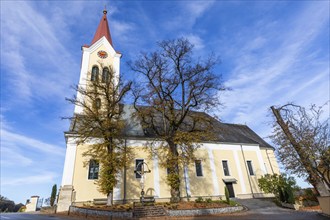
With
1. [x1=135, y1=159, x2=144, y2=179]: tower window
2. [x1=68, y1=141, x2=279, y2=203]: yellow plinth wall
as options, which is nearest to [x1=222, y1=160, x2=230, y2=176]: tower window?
[x1=68, y1=141, x2=279, y2=203]: yellow plinth wall

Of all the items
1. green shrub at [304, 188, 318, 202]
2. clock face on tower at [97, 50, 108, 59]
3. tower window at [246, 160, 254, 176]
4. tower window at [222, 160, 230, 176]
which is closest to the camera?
green shrub at [304, 188, 318, 202]

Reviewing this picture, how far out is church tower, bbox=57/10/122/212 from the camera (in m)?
17.2

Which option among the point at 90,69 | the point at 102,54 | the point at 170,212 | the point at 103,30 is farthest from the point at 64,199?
the point at 103,30

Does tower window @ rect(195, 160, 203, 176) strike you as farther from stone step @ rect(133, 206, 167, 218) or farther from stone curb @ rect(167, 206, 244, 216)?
stone step @ rect(133, 206, 167, 218)

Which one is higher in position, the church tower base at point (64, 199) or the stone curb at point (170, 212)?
the church tower base at point (64, 199)

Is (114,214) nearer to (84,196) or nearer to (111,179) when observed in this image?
(111,179)

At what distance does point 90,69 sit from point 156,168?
15811mm

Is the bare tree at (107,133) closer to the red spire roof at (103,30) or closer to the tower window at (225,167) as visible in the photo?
the tower window at (225,167)

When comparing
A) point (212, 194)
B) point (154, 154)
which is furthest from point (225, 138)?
point (154, 154)

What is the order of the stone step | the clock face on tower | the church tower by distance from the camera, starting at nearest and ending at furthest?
the stone step, the church tower, the clock face on tower

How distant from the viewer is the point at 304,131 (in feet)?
43.4

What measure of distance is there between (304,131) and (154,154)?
13721 mm

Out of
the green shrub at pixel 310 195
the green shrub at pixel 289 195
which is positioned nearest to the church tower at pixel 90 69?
the green shrub at pixel 289 195

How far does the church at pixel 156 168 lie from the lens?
1848 cm
